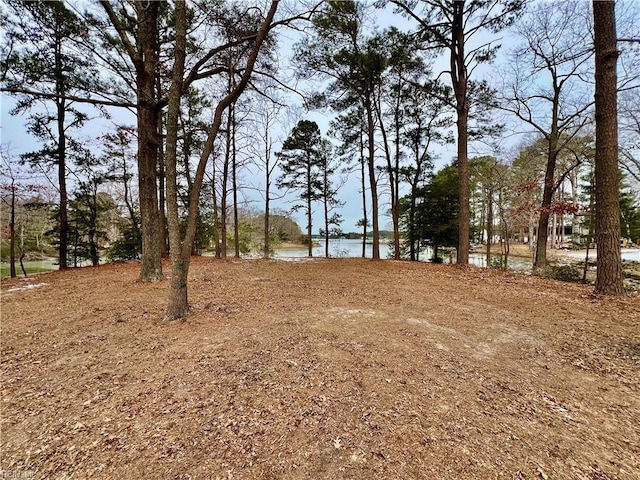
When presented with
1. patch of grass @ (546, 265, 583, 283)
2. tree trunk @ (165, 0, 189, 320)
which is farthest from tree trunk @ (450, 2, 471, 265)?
tree trunk @ (165, 0, 189, 320)

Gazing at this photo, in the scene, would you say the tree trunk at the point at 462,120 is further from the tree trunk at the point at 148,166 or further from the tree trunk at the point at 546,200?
the tree trunk at the point at 148,166

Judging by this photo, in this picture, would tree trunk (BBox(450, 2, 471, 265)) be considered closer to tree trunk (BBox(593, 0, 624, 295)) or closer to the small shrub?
the small shrub

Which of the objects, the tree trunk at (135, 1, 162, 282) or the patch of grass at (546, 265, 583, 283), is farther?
the patch of grass at (546, 265, 583, 283)

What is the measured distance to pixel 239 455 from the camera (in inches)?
55.4

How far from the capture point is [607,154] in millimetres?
4254

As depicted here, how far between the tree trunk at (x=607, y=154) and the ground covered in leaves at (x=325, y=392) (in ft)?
2.19

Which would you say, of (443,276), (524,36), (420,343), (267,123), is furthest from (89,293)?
(524,36)

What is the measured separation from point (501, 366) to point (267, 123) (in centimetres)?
1259

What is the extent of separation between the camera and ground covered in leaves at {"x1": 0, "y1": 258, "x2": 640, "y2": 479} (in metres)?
1.37

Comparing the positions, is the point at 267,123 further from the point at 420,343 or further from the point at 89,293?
the point at 420,343

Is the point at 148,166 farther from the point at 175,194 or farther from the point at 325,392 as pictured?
the point at 325,392

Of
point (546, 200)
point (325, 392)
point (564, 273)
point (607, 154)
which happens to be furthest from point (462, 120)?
point (325, 392)

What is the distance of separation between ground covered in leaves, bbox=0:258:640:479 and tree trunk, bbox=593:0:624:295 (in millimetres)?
666

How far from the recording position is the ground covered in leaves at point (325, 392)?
137 cm
